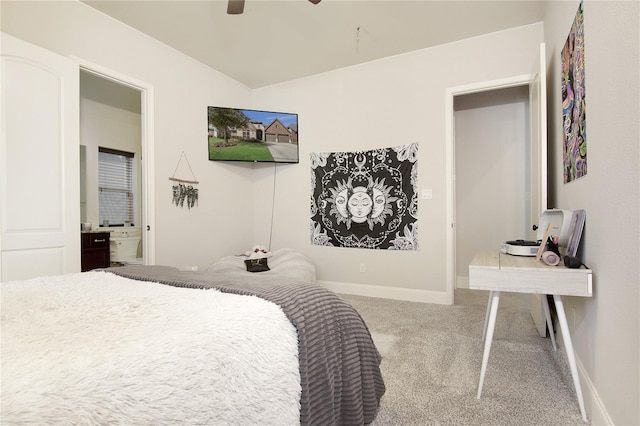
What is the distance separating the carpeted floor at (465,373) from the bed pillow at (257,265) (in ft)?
4.22

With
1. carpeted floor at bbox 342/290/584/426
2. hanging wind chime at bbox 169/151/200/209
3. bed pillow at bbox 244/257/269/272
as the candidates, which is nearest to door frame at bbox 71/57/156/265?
hanging wind chime at bbox 169/151/200/209

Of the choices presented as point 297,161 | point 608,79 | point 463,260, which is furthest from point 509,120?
point 608,79

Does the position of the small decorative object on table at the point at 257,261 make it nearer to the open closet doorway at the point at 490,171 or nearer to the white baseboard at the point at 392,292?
the white baseboard at the point at 392,292

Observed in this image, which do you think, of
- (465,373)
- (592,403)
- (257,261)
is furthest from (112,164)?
(592,403)

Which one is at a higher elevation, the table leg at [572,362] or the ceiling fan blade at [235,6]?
the ceiling fan blade at [235,6]

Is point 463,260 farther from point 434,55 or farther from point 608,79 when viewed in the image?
point 608,79

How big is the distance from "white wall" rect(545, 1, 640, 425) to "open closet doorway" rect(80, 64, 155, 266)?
4.49 meters

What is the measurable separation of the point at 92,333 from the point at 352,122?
3.53 metres

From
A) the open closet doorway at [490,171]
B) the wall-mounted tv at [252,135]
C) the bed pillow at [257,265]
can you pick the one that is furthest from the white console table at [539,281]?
the wall-mounted tv at [252,135]

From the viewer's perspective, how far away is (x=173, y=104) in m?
3.46

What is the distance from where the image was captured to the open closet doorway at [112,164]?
4652 mm

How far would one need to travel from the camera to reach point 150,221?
3.22 m

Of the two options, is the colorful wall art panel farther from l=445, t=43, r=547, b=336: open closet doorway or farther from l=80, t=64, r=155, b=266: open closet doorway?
l=80, t=64, r=155, b=266: open closet doorway

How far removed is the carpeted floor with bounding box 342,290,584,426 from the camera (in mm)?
1491
